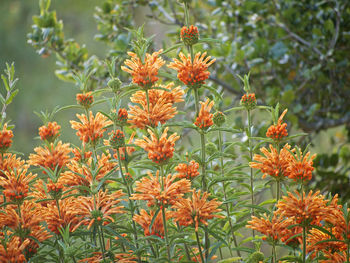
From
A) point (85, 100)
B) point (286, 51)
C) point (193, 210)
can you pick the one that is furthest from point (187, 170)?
point (286, 51)

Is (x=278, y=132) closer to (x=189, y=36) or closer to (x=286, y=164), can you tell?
(x=286, y=164)

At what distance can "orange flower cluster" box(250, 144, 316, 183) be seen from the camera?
0.57 m

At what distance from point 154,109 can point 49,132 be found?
176 mm

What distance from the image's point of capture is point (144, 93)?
641mm

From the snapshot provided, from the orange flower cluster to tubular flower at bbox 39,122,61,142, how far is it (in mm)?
304

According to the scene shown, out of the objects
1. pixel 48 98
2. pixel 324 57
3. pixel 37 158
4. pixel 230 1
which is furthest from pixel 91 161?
pixel 48 98

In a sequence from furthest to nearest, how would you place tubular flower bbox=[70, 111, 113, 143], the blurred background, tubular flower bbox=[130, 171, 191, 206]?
the blurred background < tubular flower bbox=[70, 111, 113, 143] < tubular flower bbox=[130, 171, 191, 206]

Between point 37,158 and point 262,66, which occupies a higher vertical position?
point 262,66

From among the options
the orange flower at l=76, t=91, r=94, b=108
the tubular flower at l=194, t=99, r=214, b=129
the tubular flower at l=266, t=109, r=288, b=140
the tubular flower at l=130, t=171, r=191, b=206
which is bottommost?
the tubular flower at l=130, t=171, r=191, b=206

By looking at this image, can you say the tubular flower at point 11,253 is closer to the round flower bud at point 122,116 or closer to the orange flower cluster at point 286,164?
the round flower bud at point 122,116

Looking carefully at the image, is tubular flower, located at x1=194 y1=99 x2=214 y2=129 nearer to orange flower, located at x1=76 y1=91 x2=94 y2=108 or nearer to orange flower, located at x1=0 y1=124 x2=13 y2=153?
orange flower, located at x1=76 y1=91 x2=94 y2=108

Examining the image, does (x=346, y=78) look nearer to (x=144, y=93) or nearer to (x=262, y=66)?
(x=262, y=66)

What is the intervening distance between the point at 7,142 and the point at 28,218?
0.38 ft

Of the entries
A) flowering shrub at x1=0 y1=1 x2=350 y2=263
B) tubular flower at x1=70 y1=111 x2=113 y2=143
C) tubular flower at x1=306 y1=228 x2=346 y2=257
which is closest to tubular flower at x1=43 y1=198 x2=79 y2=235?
flowering shrub at x1=0 y1=1 x2=350 y2=263
